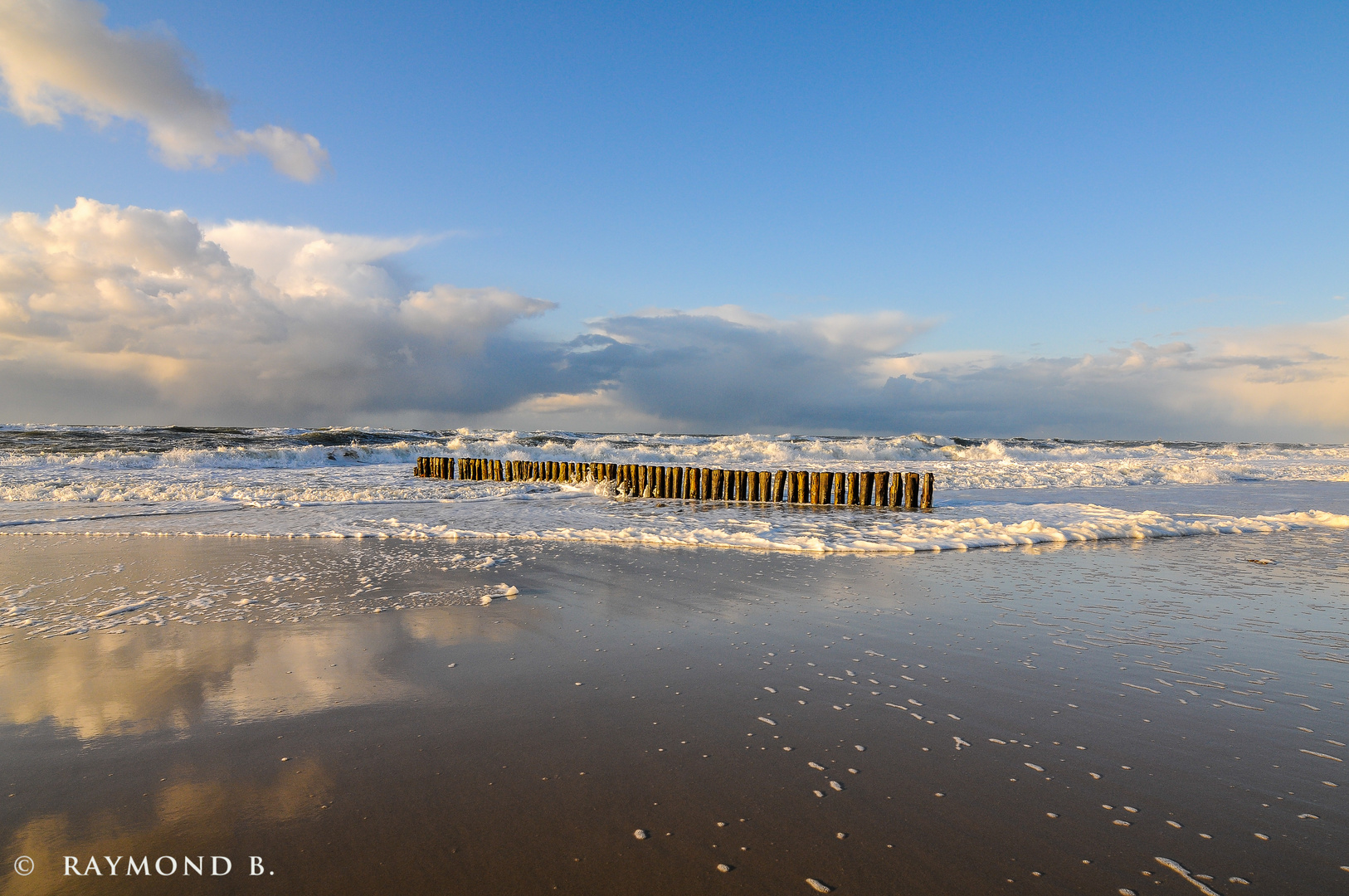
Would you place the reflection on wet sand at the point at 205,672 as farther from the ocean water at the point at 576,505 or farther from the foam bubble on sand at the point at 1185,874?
the ocean water at the point at 576,505

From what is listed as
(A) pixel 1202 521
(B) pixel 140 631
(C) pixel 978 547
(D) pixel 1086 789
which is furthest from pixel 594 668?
(A) pixel 1202 521

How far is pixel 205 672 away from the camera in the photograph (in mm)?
4117

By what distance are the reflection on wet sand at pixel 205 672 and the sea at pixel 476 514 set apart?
74cm

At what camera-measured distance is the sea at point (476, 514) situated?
7012 mm

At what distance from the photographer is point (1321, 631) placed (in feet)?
17.0

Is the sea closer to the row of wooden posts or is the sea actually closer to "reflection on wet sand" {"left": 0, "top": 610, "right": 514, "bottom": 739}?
the row of wooden posts

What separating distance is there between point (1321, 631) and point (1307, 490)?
20771 millimetres

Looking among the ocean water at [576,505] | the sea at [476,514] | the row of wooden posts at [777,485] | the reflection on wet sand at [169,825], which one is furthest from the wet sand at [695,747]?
the row of wooden posts at [777,485]

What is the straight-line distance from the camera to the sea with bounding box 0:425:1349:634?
276 inches

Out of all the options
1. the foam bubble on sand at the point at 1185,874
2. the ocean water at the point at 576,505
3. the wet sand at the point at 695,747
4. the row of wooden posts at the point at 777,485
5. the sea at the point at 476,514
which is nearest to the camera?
the foam bubble on sand at the point at 1185,874

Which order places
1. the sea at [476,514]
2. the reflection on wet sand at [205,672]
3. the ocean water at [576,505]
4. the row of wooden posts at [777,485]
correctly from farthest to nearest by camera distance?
1. the row of wooden posts at [777,485]
2. the ocean water at [576,505]
3. the sea at [476,514]
4. the reflection on wet sand at [205,672]

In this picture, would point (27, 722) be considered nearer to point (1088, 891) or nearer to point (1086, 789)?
point (1088, 891)

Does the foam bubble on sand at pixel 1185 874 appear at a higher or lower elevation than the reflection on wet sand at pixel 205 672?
higher

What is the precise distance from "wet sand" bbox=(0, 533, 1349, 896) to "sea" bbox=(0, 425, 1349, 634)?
6.04 feet
